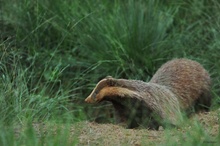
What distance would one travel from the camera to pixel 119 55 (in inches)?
308

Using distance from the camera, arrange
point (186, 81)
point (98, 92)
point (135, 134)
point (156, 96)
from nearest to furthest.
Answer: point (135, 134)
point (98, 92)
point (156, 96)
point (186, 81)

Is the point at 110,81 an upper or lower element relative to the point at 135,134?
upper

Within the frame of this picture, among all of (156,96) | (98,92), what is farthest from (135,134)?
(156,96)

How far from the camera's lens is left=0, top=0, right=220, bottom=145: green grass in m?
7.83

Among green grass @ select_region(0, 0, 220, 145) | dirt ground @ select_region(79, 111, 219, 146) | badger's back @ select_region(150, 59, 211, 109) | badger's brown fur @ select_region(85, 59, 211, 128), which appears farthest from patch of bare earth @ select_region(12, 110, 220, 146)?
green grass @ select_region(0, 0, 220, 145)

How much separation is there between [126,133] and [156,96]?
910mm

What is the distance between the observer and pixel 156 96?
629 cm

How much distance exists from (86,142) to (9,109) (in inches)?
48.5

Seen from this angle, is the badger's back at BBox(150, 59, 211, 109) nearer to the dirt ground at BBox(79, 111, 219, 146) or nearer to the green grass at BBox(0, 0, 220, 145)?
the green grass at BBox(0, 0, 220, 145)

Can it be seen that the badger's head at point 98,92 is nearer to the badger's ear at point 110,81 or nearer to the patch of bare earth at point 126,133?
the badger's ear at point 110,81

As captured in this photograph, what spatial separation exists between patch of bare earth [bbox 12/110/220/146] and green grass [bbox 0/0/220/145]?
1.82m

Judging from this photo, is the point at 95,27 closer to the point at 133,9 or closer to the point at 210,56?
the point at 133,9

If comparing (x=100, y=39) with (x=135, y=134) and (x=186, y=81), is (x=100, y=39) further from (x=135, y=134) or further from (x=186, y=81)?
(x=135, y=134)

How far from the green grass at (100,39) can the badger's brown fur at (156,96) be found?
55 cm
